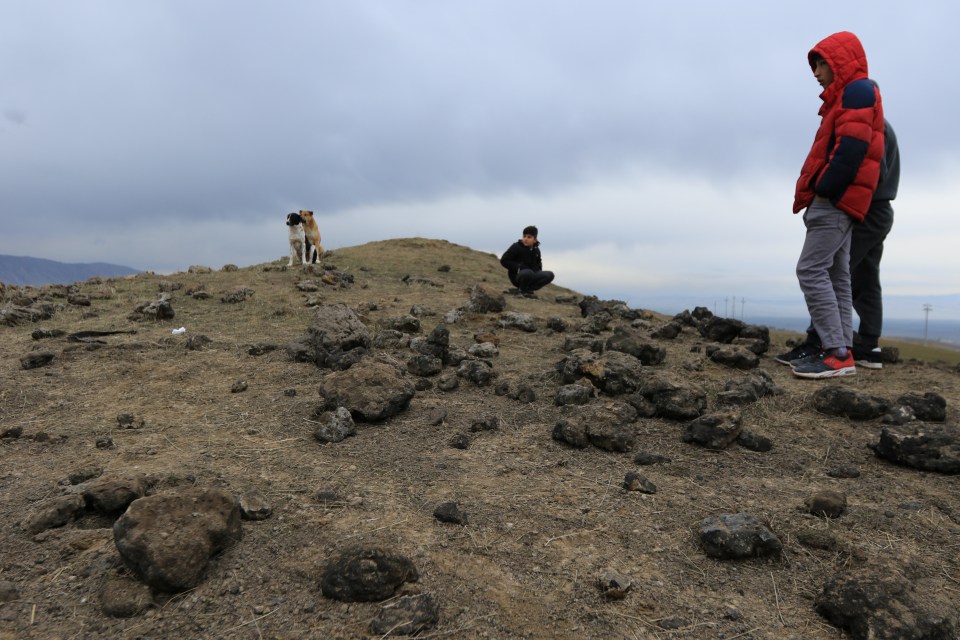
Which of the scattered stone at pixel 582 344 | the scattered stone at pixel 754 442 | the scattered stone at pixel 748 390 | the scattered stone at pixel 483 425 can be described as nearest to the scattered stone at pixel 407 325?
the scattered stone at pixel 582 344

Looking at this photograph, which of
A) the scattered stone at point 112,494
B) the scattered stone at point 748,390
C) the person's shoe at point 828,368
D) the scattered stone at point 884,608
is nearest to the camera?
the scattered stone at point 884,608

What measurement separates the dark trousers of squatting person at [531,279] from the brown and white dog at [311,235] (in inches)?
200

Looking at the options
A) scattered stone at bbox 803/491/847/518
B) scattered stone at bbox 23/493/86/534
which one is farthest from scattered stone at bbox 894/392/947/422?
scattered stone at bbox 23/493/86/534

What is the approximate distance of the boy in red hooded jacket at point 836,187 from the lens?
4582 millimetres

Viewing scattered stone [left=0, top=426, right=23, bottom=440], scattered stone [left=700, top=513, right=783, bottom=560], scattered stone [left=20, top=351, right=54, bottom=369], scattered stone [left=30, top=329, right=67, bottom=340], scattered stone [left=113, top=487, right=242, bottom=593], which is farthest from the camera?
scattered stone [left=30, top=329, right=67, bottom=340]

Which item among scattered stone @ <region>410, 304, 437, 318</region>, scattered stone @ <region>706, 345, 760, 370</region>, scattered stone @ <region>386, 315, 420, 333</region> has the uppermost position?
scattered stone @ <region>410, 304, 437, 318</region>

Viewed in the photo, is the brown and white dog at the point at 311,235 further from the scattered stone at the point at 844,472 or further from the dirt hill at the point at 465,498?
the scattered stone at the point at 844,472

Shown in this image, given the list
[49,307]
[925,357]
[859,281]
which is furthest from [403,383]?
[49,307]

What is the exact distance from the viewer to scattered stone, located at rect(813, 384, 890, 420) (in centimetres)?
392

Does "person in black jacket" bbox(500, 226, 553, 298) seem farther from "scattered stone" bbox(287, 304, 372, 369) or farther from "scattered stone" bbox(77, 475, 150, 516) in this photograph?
"scattered stone" bbox(77, 475, 150, 516)

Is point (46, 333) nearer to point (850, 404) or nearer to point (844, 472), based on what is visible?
point (844, 472)

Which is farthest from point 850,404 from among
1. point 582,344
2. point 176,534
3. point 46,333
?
point 46,333

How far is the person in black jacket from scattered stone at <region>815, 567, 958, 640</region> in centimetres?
913

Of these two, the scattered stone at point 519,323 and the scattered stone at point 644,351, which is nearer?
the scattered stone at point 644,351
